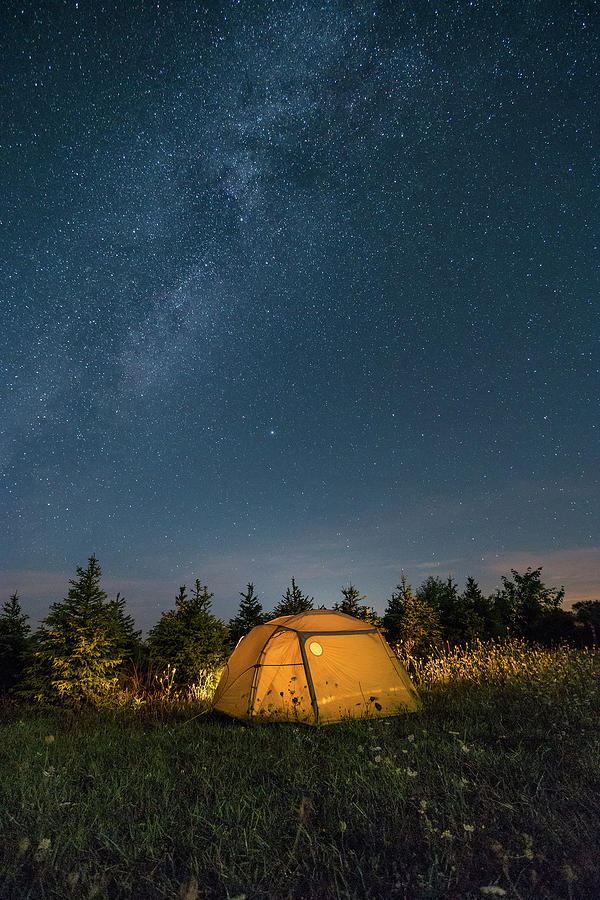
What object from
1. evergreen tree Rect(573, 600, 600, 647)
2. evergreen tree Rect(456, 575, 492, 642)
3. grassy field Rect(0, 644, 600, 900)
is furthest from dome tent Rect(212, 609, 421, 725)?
evergreen tree Rect(573, 600, 600, 647)

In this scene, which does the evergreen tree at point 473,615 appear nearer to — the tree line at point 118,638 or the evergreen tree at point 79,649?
the tree line at point 118,638

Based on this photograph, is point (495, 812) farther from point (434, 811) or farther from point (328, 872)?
point (328, 872)

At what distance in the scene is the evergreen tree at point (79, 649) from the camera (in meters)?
10.2

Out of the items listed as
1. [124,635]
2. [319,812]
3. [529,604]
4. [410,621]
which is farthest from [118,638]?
[529,604]

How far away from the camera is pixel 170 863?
314 cm

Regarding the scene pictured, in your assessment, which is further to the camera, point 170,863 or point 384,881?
point 170,863

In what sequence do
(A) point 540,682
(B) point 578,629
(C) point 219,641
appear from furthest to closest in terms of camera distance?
(B) point 578,629 < (C) point 219,641 < (A) point 540,682

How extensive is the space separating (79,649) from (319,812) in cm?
835

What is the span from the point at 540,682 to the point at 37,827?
726 cm

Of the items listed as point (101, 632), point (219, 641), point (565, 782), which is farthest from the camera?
point (219, 641)

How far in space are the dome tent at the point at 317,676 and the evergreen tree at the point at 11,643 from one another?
8252 millimetres

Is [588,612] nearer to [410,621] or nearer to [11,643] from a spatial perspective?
[410,621]

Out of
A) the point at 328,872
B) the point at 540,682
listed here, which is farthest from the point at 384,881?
the point at 540,682

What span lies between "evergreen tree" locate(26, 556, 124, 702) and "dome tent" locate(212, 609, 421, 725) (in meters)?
3.05
